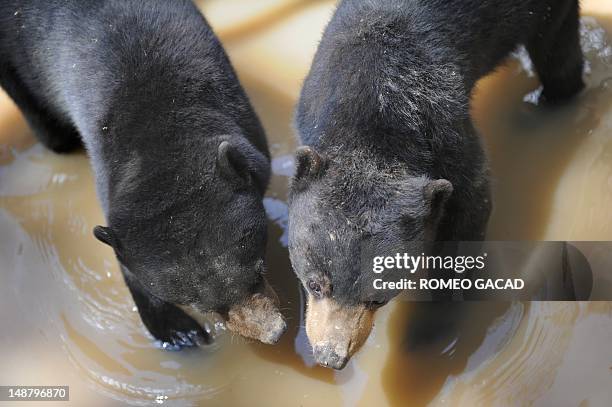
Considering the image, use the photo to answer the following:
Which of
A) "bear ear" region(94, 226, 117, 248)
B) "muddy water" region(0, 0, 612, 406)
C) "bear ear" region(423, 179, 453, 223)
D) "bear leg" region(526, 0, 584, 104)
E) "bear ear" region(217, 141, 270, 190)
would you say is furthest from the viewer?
"bear leg" region(526, 0, 584, 104)

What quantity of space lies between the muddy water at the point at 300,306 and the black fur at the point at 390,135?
0.72 meters

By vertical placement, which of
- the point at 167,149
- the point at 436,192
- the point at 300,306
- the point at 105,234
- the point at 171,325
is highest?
the point at 167,149

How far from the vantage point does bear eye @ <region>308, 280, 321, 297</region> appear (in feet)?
13.5

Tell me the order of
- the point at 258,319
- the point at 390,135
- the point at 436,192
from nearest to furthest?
1. the point at 436,192
2. the point at 390,135
3. the point at 258,319

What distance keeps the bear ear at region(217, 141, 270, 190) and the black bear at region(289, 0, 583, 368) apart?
331 mm

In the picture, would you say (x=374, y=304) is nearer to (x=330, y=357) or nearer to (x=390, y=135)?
(x=330, y=357)

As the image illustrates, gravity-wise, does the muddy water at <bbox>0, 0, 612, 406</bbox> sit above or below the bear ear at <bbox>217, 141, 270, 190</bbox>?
Answer: below

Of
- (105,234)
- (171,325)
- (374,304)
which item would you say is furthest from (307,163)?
(171,325)

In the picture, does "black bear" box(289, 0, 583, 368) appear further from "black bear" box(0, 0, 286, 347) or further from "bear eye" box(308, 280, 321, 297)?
"black bear" box(0, 0, 286, 347)

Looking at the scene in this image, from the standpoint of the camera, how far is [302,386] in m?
4.90

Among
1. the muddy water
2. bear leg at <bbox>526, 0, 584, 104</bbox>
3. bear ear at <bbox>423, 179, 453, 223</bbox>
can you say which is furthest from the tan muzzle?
bear leg at <bbox>526, 0, 584, 104</bbox>

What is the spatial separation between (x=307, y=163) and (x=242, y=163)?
51 centimetres

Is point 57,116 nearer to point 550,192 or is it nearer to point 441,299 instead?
point 441,299

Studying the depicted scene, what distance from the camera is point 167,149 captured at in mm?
4391
